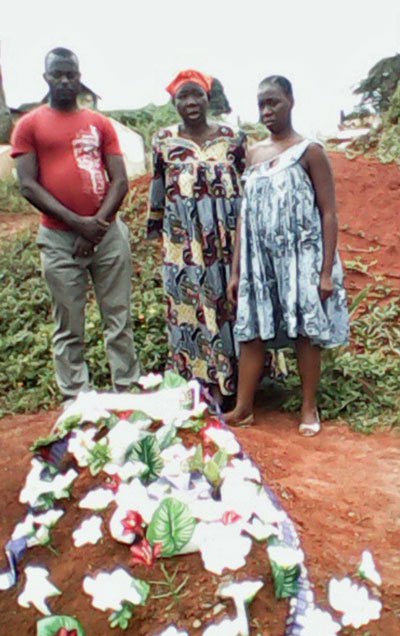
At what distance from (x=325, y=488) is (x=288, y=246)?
115cm

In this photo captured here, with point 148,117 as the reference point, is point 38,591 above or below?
above

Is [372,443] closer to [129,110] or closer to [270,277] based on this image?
[270,277]

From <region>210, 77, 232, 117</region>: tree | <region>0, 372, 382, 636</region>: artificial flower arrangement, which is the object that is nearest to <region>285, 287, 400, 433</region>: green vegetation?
<region>0, 372, 382, 636</region>: artificial flower arrangement

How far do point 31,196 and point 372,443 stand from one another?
1950 mm

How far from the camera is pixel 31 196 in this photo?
13.1 ft

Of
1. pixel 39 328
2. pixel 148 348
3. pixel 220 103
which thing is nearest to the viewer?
pixel 148 348

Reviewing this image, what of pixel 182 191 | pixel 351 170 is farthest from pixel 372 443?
pixel 351 170

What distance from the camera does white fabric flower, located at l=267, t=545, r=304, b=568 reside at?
2291 mm

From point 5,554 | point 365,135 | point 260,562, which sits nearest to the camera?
point 260,562

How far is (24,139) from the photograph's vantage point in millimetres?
3979

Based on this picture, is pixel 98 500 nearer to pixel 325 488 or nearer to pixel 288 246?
pixel 325 488

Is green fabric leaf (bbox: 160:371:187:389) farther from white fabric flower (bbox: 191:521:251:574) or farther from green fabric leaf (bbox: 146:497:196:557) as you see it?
white fabric flower (bbox: 191:521:251:574)

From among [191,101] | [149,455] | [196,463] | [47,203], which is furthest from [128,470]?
[191,101]

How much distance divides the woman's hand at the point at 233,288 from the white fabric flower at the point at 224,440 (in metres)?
1.22
